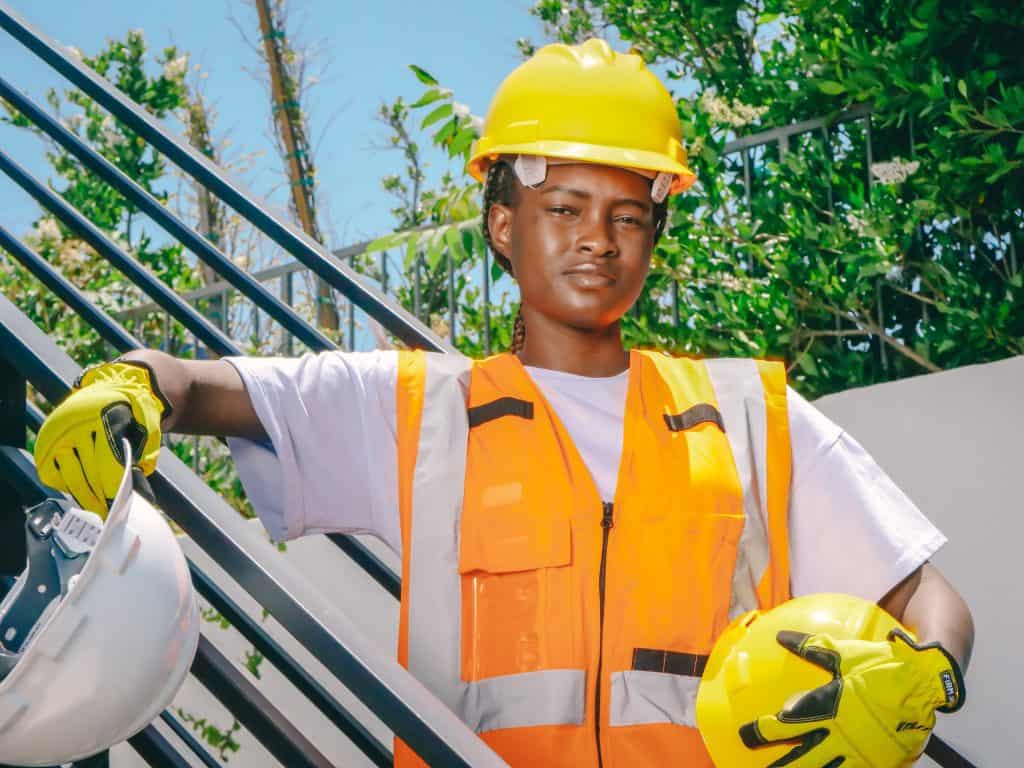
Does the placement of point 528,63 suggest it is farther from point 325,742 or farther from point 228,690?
point 325,742

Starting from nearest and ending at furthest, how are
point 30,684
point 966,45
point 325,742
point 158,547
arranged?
point 30,684
point 158,547
point 966,45
point 325,742

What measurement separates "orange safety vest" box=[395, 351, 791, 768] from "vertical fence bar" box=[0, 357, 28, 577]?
20.7 inches

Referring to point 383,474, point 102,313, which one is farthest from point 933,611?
point 102,313

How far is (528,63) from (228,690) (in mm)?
1173

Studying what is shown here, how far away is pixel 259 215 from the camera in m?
2.30

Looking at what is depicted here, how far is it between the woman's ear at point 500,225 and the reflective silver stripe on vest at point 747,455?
1.50ft

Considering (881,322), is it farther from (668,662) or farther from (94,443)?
(94,443)

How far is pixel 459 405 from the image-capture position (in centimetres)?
186

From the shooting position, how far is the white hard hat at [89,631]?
1.09 m

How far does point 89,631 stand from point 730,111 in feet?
10.7

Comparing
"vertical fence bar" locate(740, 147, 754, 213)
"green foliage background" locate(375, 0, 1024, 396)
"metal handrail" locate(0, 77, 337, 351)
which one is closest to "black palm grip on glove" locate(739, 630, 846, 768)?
"metal handrail" locate(0, 77, 337, 351)

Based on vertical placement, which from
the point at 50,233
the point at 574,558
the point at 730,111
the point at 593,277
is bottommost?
the point at 50,233

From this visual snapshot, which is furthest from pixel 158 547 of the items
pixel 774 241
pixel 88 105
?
pixel 88 105

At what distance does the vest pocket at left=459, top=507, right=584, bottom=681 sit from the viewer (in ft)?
5.51
